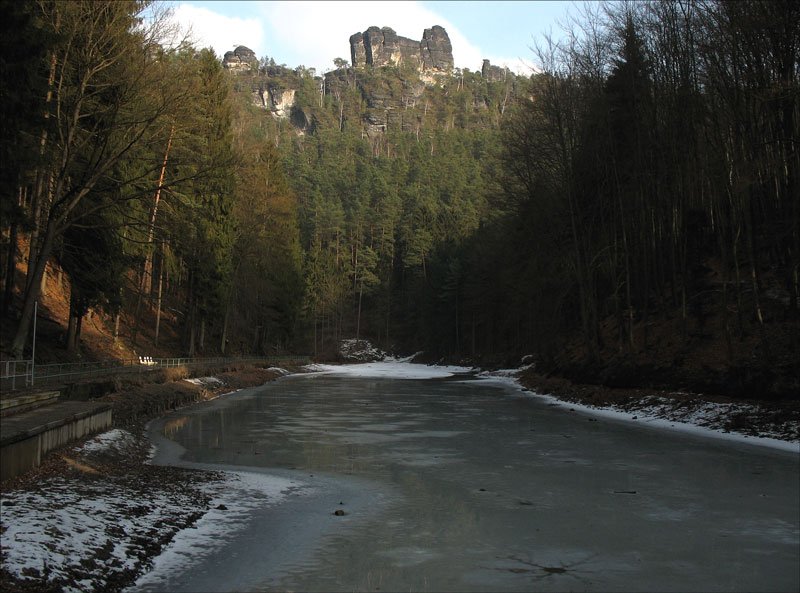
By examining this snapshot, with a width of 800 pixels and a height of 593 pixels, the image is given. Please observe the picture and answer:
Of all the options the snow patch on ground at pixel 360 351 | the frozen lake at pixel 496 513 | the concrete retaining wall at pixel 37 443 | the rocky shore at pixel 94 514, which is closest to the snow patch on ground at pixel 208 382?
the frozen lake at pixel 496 513

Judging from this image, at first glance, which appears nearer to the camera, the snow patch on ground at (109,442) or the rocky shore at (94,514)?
the rocky shore at (94,514)

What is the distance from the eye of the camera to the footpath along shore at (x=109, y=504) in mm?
5531

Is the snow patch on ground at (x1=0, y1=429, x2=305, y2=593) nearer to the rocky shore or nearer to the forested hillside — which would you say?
the rocky shore

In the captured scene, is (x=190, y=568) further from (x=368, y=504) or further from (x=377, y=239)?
(x=377, y=239)

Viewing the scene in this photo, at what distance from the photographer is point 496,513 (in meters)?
8.62

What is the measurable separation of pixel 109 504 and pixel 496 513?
4940 mm

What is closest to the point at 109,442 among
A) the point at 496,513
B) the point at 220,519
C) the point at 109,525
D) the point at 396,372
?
the point at 220,519

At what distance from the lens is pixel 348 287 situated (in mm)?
105312

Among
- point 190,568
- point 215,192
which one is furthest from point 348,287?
point 190,568

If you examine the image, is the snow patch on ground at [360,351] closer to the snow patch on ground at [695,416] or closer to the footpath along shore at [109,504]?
the snow patch on ground at [695,416]

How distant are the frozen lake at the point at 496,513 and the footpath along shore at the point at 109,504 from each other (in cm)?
42

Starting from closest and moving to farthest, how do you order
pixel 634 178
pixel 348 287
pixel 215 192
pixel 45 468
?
pixel 45 468, pixel 634 178, pixel 215 192, pixel 348 287

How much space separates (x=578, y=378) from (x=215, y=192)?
86.3ft

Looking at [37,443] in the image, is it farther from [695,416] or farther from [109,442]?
[695,416]
